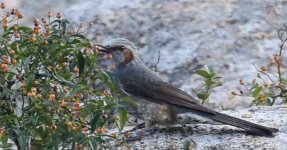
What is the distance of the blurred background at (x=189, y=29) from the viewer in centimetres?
1139

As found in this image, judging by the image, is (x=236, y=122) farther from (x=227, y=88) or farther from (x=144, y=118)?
(x=227, y=88)

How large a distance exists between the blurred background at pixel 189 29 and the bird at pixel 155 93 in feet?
6.06

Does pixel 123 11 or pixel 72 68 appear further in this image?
pixel 123 11

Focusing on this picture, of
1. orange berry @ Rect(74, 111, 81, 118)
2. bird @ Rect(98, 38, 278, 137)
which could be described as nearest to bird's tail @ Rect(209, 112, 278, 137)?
bird @ Rect(98, 38, 278, 137)

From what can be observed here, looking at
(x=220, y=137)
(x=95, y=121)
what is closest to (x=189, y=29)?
(x=220, y=137)

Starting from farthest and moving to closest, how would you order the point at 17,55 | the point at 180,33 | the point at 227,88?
the point at 180,33 < the point at 227,88 < the point at 17,55

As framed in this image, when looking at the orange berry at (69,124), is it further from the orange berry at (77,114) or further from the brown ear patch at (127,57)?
the brown ear patch at (127,57)

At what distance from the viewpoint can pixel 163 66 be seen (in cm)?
1141

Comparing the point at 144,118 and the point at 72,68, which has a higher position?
the point at 72,68

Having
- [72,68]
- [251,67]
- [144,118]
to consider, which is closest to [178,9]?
[251,67]

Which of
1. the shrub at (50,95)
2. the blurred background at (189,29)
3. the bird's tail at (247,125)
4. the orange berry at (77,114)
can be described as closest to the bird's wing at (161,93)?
the bird's tail at (247,125)

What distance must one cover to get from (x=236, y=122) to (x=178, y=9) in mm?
4449

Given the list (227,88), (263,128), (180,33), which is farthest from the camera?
(180,33)

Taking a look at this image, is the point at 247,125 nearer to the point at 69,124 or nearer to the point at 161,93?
the point at 161,93
